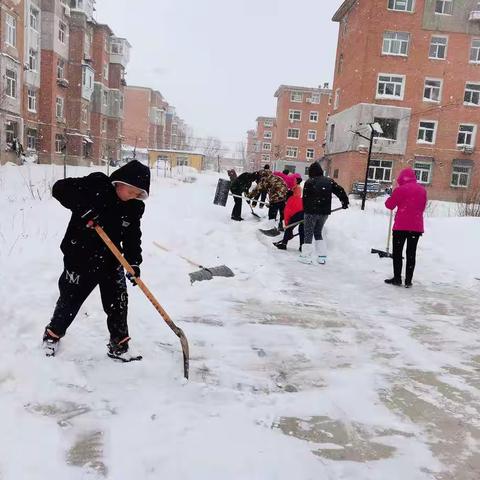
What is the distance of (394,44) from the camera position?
2664 centimetres

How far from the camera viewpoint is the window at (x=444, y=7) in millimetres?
26438

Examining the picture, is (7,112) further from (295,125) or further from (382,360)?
(295,125)

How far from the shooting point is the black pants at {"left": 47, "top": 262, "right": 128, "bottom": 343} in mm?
3049

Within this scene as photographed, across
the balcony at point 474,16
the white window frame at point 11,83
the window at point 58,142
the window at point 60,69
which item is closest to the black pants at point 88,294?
the white window frame at point 11,83

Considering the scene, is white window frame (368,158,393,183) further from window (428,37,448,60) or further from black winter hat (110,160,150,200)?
black winter hat (110,160,150,200)

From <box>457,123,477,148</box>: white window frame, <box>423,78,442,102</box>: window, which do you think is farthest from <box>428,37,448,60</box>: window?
<box>457,123,477,148</box>: white window frame

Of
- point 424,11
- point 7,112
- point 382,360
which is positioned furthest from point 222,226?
point 424,11

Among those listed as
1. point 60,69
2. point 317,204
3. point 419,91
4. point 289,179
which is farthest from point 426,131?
point 60,69

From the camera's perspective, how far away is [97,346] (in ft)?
11.0

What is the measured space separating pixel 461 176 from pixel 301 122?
30.3 metres

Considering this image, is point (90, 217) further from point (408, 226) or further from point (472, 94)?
point (472, 94)

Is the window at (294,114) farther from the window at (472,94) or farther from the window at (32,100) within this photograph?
the window at (32,100)

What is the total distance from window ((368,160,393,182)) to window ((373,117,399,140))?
5.10ft

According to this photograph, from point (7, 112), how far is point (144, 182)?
24.6m
